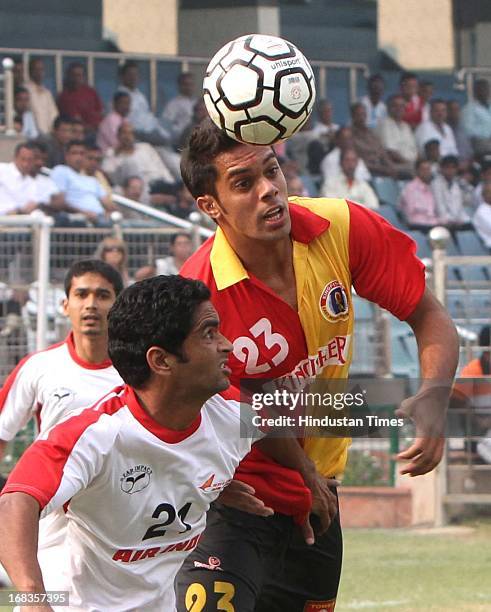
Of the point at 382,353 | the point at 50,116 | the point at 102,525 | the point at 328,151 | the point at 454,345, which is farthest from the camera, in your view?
the point at 328,151

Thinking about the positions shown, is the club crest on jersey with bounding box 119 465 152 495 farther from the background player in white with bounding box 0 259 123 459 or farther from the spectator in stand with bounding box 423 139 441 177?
the spectator in stand with bounding box 423 139 441 177

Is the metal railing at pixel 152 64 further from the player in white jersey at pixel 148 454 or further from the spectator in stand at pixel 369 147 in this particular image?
the player in white jersey at pixel 148 454

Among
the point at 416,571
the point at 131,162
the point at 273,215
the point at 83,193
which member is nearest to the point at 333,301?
the point at 273,215

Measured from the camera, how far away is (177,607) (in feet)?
14.7

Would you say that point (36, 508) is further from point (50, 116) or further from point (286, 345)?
point (50, 116)

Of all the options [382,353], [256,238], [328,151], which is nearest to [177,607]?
[256,238]

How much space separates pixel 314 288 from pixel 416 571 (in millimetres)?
4467

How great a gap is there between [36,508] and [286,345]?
137cm

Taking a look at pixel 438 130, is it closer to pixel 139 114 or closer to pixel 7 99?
pixel 139 114

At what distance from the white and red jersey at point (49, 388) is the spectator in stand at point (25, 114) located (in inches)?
343

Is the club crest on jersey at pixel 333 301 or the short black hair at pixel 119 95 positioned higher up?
the short black hair at pixel 119 95

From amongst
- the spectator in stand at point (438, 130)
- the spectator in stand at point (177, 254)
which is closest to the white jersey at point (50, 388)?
the spectator in stand at point (177, 254)

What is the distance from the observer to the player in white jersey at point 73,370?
6.75 meters

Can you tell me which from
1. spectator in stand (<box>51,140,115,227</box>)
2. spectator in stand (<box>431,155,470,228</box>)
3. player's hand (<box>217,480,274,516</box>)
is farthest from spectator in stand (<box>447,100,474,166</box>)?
player's hand (<box>217,480,274,516</box>)
